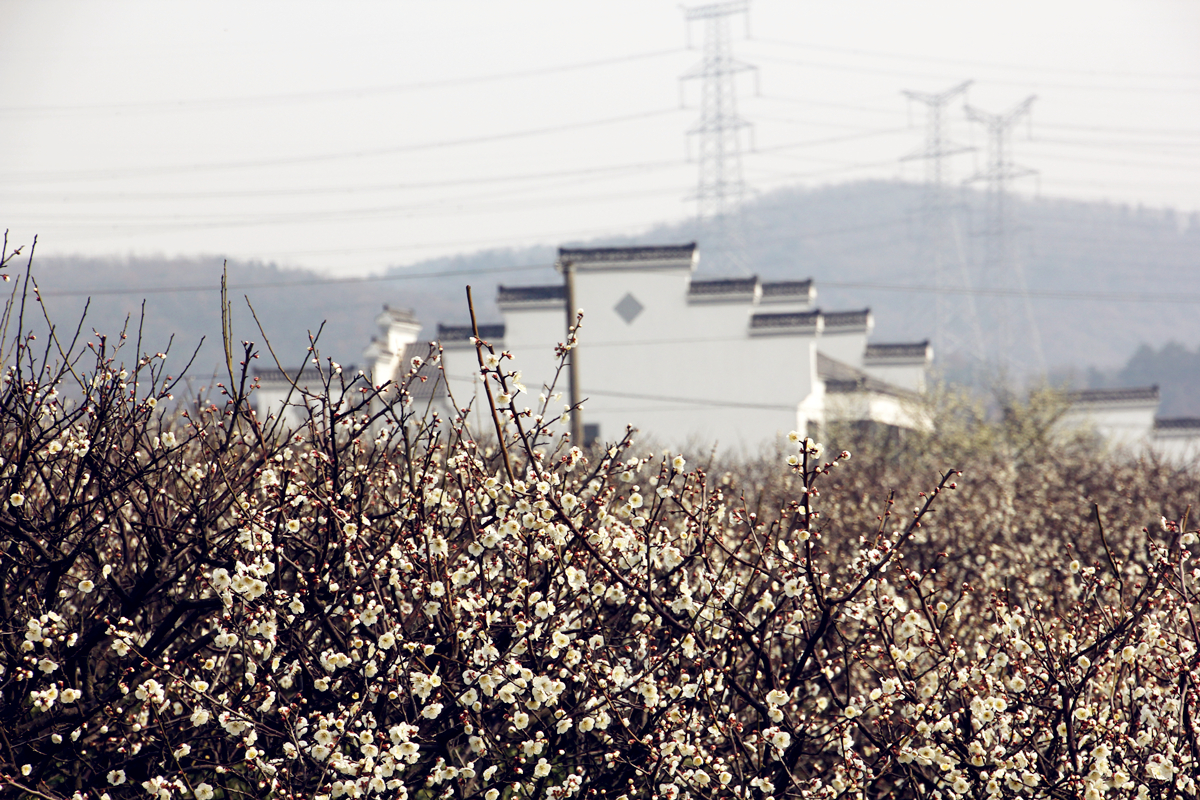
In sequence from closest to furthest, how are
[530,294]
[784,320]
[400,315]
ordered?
[784,320], [530,294], [400,315]

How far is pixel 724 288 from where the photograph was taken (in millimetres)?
26891

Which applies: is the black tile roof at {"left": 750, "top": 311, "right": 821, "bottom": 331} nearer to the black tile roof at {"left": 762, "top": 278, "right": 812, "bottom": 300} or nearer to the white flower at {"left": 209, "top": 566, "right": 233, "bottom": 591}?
the black tile roof at {"left": 762, "top": 278, "right": 812, "bottom": 300}

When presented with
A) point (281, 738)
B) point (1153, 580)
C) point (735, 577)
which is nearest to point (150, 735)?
point (281, 738)

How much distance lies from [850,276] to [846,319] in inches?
4794

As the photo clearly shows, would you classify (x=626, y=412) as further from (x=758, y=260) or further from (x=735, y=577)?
(x=758, y=260)

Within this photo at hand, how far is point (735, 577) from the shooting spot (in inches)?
170

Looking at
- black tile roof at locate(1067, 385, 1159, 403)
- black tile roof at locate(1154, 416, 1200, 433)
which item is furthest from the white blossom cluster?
black tile roof at locate(1154, 416, 1200, 433)

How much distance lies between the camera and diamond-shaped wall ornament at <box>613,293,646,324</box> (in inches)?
1061

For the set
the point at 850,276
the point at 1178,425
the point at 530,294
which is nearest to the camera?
the point at 530,294

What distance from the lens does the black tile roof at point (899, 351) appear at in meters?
32.1

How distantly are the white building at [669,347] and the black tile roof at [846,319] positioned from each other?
22.3ft

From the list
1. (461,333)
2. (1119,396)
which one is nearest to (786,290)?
(1119,396)

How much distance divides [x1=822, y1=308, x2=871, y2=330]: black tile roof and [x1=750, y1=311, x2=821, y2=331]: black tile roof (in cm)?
710

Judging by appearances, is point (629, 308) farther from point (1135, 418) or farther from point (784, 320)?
point (1135, 418)
